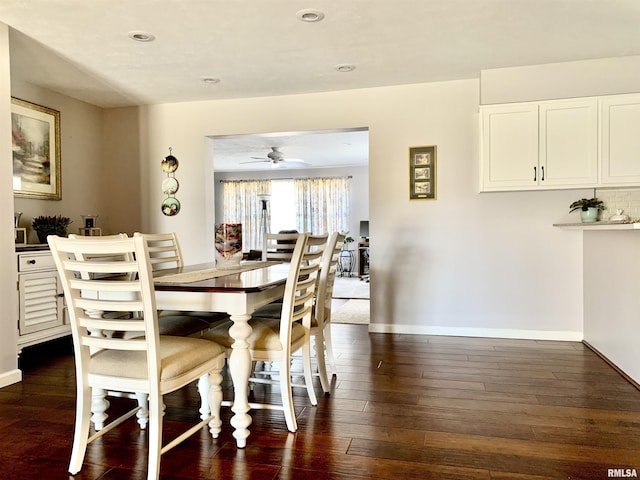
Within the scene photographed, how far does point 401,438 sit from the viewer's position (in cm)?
218

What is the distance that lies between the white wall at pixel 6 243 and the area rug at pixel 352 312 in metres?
2.95

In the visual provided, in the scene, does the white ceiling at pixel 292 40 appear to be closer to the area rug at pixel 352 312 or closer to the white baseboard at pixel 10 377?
the white baseboard at pixel 10 377

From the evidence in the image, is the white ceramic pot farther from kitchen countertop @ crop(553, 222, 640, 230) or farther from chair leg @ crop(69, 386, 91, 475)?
chair leg @ crop(69, 386, 91, 475)

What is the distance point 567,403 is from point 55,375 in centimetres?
345

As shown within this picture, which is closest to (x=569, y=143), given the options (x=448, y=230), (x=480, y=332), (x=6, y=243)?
(x=448, y=230)

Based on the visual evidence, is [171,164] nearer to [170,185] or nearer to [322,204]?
[170,185]

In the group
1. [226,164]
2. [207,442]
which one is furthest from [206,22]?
[226,164]

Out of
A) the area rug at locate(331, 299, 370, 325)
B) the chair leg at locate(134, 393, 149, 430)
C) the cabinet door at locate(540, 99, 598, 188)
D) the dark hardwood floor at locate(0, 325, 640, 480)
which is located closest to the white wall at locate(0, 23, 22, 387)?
the dark hardwood floor at locate(0, 325, 640, 480)

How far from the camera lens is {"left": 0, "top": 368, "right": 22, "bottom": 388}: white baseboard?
9.95 ft

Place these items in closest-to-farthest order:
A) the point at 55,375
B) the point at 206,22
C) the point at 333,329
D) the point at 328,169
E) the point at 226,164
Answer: the point at 206,22
the point at 55,375
the point at 333,329
the point at 226,164
the point at 328,169

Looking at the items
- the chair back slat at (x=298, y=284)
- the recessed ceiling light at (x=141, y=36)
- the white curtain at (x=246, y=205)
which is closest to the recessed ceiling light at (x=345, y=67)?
the recessed ceiling light at (x=141, y=36)

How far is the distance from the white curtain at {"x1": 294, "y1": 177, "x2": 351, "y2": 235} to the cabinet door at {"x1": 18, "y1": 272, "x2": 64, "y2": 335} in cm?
643

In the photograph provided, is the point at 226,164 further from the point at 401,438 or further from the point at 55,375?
the point at 401,438

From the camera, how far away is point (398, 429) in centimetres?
228
